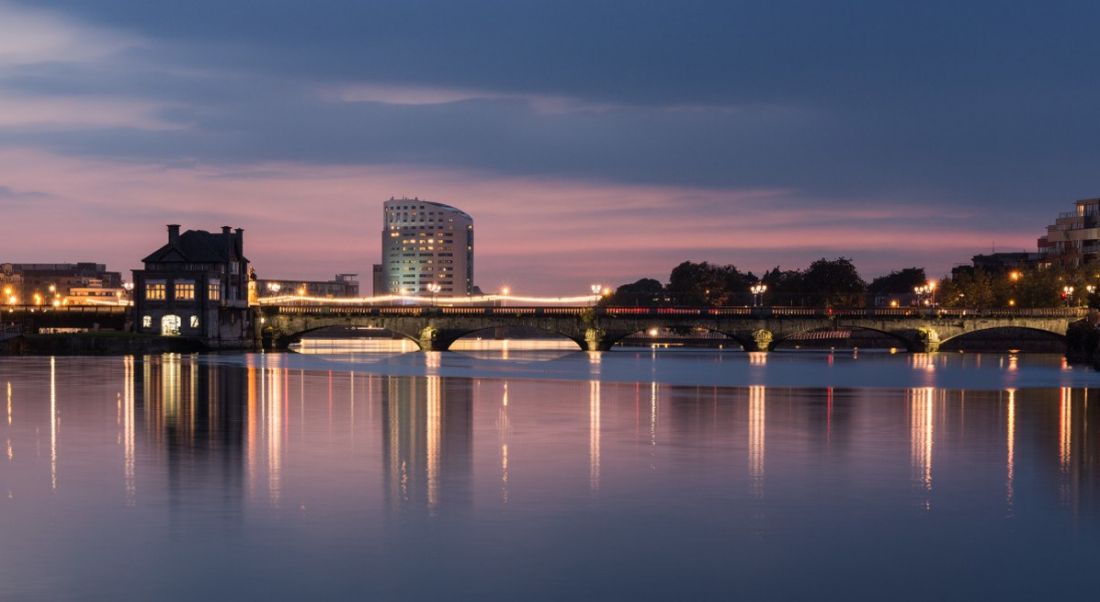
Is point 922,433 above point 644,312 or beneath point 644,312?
beneath

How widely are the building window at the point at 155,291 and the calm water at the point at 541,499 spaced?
76.9m

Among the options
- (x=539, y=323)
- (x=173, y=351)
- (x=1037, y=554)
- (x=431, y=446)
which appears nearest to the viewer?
(x=1037, y=554)

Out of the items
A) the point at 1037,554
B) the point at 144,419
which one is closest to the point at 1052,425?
the point at 1037,554

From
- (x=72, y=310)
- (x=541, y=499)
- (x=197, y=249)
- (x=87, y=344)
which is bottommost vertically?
(x=87, y=344)

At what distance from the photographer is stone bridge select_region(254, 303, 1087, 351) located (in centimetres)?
15562

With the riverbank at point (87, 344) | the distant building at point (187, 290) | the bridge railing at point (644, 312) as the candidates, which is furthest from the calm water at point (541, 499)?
the bridge railing at point (644, 312)

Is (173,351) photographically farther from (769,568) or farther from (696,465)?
(769,568)

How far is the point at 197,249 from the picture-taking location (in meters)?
144

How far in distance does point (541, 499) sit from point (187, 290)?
115 m

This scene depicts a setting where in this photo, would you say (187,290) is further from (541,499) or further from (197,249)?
(541,499)

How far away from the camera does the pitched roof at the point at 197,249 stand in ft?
461

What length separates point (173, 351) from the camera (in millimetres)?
131875

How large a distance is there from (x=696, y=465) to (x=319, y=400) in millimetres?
31131

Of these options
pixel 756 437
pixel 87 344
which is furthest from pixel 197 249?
pixel 756 437
